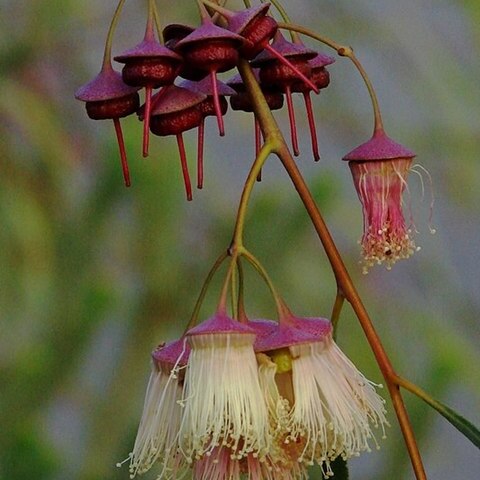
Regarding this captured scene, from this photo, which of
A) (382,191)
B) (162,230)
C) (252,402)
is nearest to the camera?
(252,402)

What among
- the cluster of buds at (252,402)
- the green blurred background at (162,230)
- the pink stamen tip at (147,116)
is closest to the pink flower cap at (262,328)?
the cluster of buds at (252,402)

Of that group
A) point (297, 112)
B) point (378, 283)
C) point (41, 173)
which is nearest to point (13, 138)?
point (41, 173)

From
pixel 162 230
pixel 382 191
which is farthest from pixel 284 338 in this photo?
pixel 162 230

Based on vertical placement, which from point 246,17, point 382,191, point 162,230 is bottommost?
point 162,230

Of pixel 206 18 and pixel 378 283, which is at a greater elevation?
pixel 206 18

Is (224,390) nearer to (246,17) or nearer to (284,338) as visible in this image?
(284,338)

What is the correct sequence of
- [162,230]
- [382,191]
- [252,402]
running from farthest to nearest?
[162,230] → [382,191] → [252,402]

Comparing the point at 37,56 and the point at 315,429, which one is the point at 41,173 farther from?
the point at 315,429
